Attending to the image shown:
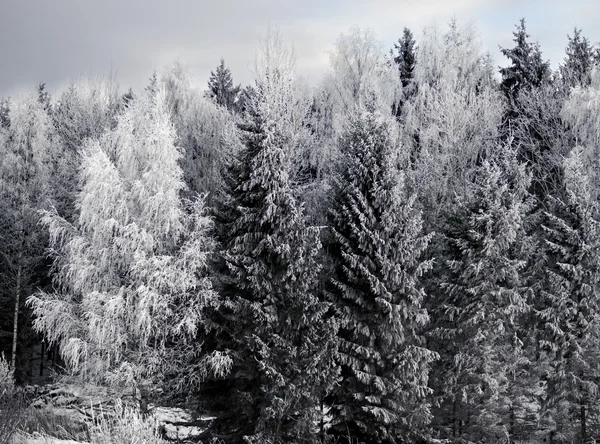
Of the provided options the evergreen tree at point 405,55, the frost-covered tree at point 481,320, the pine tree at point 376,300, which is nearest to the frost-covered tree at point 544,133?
the evergreen tree at point 405,55

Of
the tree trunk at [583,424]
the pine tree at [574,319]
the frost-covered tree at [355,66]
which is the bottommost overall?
the tree trunk at [583,424]

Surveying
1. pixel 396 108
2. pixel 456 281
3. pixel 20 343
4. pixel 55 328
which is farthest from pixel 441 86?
pixel 20 343

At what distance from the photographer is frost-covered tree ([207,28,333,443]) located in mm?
16750

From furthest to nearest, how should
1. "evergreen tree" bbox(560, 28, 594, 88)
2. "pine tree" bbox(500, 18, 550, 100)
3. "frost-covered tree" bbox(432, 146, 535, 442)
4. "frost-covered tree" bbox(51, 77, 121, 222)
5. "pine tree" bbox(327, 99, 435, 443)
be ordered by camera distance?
"pine tree" bbox(500, 18, 550, 100) < "evergreen tree" bbox(560, 28, 594, 88) < "frost-covered tree" bbox(51, 77, 121, 222) < "frost-covered tree" bbox(432, 146, 535, 442) < "pine tree" bbox(327, 99, 435, 443)

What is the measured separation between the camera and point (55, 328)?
18922 millimetres

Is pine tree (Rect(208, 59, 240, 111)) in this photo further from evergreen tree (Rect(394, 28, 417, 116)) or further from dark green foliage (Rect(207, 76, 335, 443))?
dark green foliage (Rect(207, 76, 335, 443))

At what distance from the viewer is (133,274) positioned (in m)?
18.7

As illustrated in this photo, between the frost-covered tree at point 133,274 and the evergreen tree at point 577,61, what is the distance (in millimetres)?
22286

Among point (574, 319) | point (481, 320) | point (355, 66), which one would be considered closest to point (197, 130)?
point (355, 66)

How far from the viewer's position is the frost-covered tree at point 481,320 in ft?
62.9

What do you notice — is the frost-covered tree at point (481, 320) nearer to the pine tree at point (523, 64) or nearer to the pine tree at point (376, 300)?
the pine tree at point (376, 300)

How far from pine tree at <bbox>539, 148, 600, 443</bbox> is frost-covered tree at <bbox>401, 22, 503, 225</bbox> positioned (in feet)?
14.1

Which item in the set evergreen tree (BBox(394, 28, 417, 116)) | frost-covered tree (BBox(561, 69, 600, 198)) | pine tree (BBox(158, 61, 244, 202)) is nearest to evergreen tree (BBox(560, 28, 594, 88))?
frost-covered tree (BBox(561, 69, 600, 198))

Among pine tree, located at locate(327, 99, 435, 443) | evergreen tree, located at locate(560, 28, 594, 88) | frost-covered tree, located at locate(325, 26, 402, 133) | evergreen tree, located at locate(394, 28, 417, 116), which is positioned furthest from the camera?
evergreen tree, located at locate(394, 28, 417, 116)
